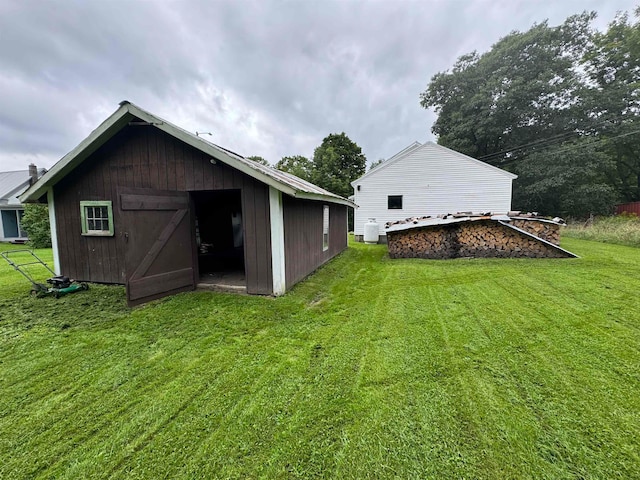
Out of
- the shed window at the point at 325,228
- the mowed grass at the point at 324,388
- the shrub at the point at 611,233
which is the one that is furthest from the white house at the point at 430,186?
the mowed grass at the point at 324,388

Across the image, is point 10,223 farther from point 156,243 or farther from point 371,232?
point 371,232

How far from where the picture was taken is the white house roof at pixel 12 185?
14977 millimetres

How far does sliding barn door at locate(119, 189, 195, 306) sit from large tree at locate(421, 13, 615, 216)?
2158 centimetres

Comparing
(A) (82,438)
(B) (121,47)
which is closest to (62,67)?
(B) (121,47)

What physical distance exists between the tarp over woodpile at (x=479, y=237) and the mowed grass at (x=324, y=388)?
3760mm

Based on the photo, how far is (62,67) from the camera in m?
8.34

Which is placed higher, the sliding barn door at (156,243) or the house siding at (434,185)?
the house siding at (434,185)

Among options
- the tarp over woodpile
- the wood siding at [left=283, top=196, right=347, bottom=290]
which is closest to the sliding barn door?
the wood siding at [left=283, top=196, right=347, bottom=290]

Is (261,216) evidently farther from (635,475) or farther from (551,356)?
(635,475)

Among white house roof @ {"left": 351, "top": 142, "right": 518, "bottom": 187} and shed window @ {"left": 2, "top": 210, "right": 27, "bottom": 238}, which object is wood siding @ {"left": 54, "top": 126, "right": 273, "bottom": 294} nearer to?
white house roof @ {"left": 351, "top": 142, "right": 518, "bottom": 187}

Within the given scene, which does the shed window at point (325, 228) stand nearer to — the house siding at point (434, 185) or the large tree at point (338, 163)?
the house siding at point (434, 185)

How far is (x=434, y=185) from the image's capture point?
13055mm

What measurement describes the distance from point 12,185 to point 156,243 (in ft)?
66.9

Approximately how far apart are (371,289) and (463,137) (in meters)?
20.9
